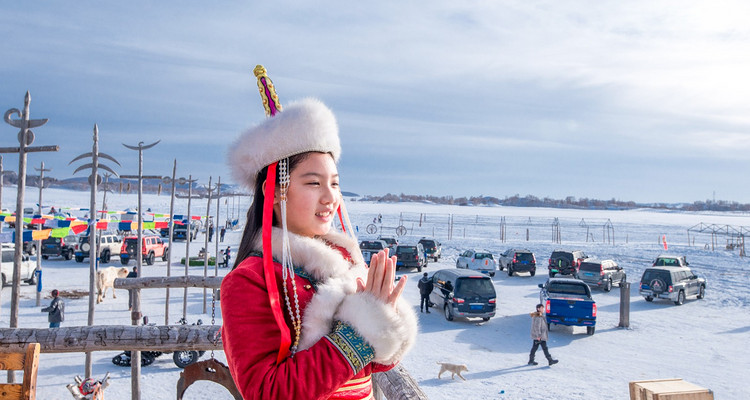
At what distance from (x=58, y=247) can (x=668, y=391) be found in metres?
34.7

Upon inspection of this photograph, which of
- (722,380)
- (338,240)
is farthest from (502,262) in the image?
(338,240)

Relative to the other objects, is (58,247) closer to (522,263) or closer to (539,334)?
(522,263)

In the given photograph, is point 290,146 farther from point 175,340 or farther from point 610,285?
point 610,285

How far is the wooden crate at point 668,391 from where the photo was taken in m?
1.50

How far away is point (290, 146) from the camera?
194 centimetres

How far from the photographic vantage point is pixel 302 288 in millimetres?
1824

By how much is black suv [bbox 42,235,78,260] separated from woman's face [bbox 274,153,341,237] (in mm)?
33532

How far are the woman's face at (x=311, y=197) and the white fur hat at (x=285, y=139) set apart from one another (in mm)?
62

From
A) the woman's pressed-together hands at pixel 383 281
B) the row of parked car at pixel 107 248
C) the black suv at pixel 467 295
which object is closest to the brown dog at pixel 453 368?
the black suv at pixel 467 295

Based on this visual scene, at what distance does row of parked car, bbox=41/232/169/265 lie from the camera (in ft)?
94.5

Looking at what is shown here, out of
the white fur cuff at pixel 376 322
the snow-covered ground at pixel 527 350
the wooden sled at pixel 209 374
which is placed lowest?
the snow-covered ground at pixel 527 350

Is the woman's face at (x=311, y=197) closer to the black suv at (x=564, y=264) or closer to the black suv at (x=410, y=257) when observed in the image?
the black suv at (x=410, y=257)

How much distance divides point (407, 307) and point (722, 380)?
12.2 m

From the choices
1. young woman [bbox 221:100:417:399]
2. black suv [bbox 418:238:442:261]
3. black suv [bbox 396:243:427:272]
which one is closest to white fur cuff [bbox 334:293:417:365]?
young woman [bbox 221:100:417:399]
